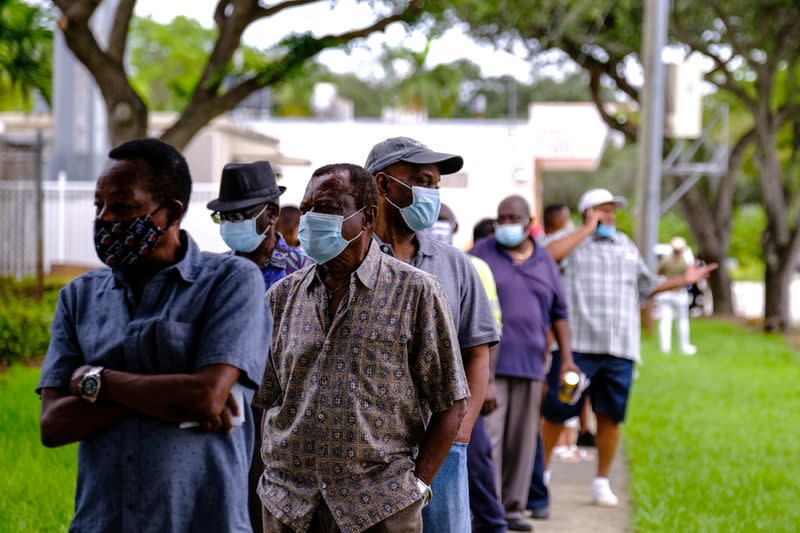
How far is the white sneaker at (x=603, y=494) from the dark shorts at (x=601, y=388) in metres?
0.48

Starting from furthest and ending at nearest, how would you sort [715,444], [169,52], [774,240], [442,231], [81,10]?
[169,52], [774,240], [81,10], [715,444], [442,231]

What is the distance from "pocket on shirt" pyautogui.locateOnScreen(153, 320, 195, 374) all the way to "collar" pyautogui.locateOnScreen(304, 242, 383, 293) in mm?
685

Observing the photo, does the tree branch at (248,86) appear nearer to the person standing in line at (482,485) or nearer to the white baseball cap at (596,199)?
the white baseball cap at (596,199)

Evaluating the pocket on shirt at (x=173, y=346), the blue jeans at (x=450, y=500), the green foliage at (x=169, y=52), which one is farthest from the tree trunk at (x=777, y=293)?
the green foliage at (x=169, y=52)

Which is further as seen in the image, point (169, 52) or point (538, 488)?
point (169, 52)

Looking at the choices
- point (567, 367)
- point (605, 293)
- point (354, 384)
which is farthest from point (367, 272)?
point (605, 293)

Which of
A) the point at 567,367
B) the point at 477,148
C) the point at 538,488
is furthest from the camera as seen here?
the point at 477,148

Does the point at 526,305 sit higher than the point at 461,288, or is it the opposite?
the point at 461,288

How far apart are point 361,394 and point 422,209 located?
1.18 meters

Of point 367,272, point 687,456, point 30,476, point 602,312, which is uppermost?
point 367,272

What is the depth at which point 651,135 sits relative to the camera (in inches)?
640

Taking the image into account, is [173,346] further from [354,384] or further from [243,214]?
[243,214]

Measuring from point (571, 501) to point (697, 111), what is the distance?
384 inches

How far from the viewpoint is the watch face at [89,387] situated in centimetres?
336
